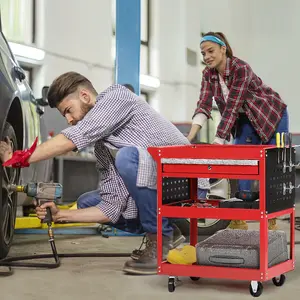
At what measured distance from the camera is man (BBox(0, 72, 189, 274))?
2930mm

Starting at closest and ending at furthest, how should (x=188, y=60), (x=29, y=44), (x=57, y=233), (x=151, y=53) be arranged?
(x=57, y=233) → (x=29, y=44) → (x=151, y=53) → (x=188, y=60)

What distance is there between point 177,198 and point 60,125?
4876 millimetres

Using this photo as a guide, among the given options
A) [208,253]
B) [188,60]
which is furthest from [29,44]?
[208,253]

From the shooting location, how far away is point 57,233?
482cm

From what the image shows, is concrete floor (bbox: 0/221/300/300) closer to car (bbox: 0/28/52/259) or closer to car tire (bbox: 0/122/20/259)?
car tire (bbox: 0/122/20/259)

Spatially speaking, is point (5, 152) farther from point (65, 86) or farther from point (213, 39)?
point (213, 39)

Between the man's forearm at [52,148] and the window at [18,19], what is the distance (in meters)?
4.18

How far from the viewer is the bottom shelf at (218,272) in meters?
2.53

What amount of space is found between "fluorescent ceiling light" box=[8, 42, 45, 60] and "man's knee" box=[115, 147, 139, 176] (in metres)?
4.14

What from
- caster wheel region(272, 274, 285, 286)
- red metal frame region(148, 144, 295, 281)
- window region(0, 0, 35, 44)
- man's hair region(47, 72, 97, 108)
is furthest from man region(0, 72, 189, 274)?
window region(0, 0, 35, 44)

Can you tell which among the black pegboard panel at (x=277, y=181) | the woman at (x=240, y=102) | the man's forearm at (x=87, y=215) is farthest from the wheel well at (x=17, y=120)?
the black pegboard panel at (x=277, y=181)

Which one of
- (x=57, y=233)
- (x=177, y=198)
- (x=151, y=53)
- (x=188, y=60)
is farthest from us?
(x=188, y=60)

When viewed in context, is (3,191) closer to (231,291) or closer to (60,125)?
(231,291)

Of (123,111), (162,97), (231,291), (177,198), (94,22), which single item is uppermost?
(94,22)
